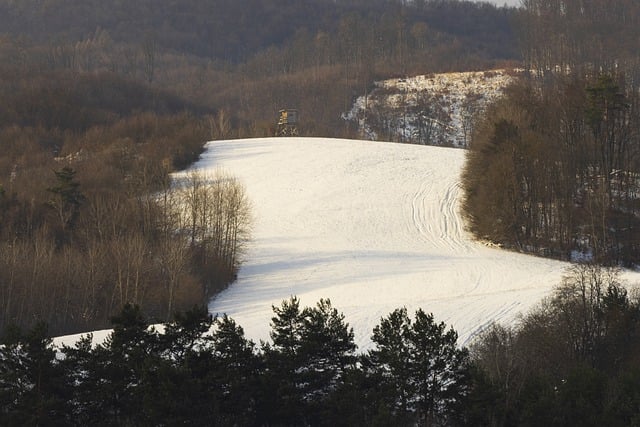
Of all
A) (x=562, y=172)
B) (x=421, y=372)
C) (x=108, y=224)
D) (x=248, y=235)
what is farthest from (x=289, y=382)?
(x=562, y=172)

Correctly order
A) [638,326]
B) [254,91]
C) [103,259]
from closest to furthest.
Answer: [638,326]
[103,259]
[254,91]

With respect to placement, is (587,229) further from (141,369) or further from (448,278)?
(141,369)

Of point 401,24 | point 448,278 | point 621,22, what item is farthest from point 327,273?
point 401,24

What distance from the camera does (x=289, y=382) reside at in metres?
19.3

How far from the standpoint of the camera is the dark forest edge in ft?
57.2

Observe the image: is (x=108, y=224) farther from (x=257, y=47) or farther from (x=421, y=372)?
(x=257, y=47)

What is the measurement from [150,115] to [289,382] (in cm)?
6376

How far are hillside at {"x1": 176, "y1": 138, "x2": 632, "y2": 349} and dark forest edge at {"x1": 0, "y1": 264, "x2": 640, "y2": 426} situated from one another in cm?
788

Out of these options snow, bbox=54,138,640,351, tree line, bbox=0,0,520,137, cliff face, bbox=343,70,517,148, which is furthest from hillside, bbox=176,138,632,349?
cliff face, bbox=343,70,517,148

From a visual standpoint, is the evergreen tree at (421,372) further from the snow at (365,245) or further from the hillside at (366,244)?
the hillside at (366,244)

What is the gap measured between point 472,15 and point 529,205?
456ft

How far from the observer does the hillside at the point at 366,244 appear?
35.2 meters

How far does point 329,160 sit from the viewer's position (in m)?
67.9

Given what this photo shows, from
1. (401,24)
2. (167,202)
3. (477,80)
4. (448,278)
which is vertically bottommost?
(448,278)
